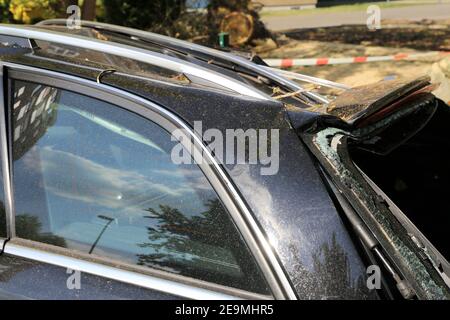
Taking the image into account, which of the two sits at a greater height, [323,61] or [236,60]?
[236,60]

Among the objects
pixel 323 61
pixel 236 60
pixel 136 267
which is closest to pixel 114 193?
pixel 136 267

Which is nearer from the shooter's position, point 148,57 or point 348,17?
point 148,57

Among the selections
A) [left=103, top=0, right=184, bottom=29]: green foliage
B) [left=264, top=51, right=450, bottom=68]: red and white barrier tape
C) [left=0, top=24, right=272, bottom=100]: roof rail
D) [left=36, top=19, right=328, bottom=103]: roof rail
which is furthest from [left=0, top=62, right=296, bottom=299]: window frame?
[left=103, top=0, right=184, bottom=29]: green foliage

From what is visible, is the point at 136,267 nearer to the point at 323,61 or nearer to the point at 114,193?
the point at 114,193

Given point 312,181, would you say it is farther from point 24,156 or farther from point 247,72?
point 247,72

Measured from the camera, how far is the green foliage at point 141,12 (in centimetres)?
1238

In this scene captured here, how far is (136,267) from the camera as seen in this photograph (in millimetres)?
1679

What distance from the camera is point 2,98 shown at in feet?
6.42

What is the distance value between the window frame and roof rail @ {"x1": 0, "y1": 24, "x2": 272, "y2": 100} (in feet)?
0.66

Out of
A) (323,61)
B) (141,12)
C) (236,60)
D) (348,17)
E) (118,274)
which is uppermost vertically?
(348,17)

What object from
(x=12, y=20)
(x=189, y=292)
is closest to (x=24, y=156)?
(x=189, y=292)

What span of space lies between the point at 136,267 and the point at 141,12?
11.7 meters

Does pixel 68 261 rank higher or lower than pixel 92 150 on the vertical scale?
lower

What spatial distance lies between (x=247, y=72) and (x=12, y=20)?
37.1 ft
